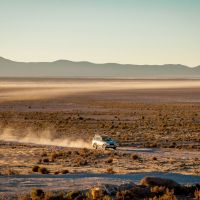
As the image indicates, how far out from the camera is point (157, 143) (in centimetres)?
4559

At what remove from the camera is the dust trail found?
149ft

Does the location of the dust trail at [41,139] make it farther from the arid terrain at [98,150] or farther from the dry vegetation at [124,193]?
the dry vegetation at [124,193]

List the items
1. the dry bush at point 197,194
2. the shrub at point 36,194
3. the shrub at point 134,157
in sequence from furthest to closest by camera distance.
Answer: the shrub at point 134,157 < the dry bush at point 197,194 < the shrub at point 36,194

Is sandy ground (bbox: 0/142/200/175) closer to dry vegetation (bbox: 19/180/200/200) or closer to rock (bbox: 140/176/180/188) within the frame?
rock (bbox: 140/176/180/188)

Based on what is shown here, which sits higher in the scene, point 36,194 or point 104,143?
point 36,194

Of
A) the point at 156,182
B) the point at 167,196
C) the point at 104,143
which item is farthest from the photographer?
the point at 104,143

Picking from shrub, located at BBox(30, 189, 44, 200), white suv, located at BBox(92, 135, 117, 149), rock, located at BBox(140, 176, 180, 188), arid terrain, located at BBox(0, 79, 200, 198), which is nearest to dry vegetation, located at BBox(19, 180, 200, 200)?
shrub, located at BBox(30, 189, 44, 200)

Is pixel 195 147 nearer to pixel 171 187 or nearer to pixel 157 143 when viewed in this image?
pixel 157 143

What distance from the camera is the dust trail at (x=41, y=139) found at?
45.5 metres

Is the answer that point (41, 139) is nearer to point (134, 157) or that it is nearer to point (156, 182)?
point (134, 157)

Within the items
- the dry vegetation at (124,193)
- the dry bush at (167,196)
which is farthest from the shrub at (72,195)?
the dry bush at (167,196)

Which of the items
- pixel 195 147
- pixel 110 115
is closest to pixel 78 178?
pixel 195 147

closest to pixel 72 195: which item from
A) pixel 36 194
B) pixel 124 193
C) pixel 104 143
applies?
pixel 36 194

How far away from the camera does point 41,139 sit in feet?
163
